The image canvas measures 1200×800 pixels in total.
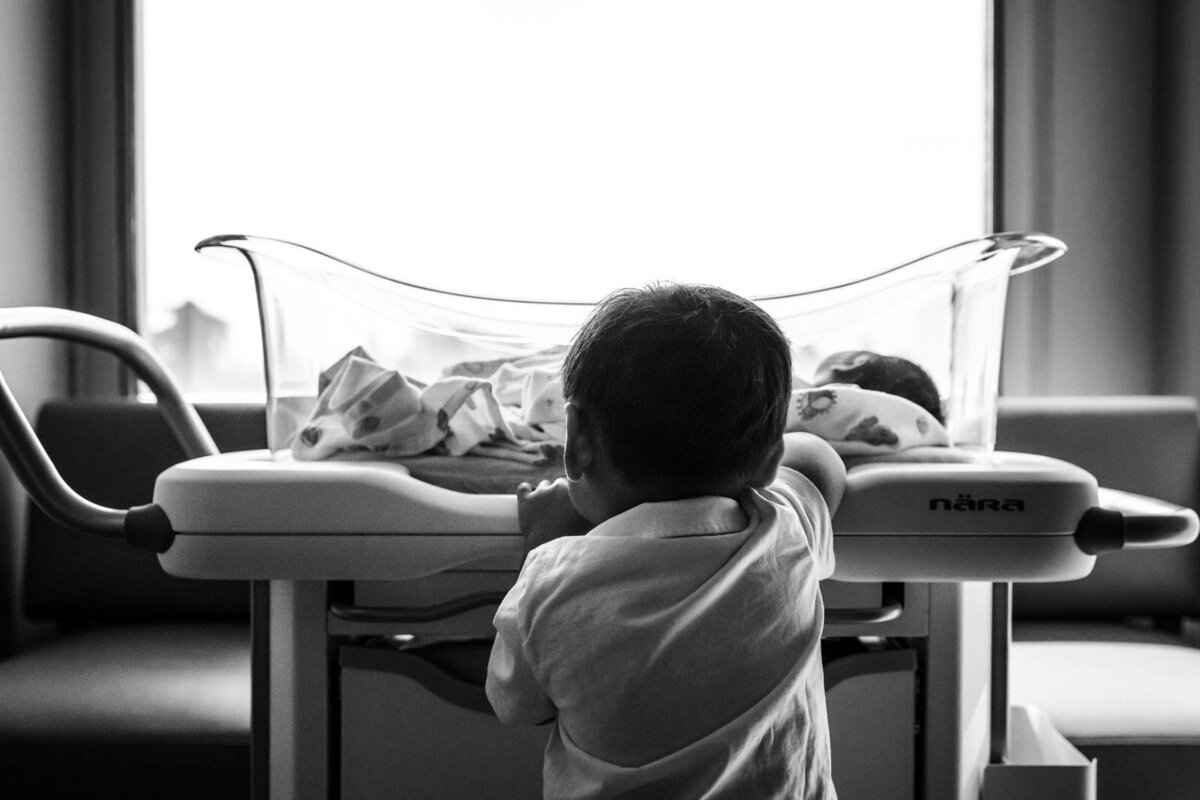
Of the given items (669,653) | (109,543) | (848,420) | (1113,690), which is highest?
(848,420)

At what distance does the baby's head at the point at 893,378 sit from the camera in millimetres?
950

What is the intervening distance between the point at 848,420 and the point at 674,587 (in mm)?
338

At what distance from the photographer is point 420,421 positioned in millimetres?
907

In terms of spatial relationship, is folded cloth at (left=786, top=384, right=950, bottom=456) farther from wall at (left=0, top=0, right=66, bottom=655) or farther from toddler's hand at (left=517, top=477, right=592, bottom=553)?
wall at (left=0, top=0, right=66, bottom=655)

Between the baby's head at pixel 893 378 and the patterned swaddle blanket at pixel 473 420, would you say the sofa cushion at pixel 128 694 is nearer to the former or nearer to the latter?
the patterned swaddle blanket at pixel 473 420

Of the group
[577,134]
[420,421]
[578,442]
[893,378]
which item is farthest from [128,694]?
[577,134]

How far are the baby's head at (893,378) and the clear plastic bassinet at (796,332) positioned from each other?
11 millimetres

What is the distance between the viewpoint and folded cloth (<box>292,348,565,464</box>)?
0.90 metres

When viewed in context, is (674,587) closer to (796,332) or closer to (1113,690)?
(796,332)

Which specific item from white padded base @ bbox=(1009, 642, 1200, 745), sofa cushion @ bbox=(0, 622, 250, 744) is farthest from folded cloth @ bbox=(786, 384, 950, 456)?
sofa cushion @ bbox=(0, 622, 250, 744)

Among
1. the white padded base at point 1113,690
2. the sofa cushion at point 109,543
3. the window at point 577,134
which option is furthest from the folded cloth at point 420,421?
the window at point 577,134

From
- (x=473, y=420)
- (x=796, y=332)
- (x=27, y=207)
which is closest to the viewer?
(x=473, y=420)

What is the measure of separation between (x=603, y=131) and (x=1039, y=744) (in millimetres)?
1454

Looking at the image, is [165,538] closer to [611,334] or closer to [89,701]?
[611,334]
